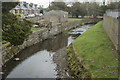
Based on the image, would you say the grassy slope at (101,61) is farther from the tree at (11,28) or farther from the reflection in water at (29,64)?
the tree at (11,28)

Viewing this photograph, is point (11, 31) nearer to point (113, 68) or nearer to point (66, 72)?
point (66, 72)

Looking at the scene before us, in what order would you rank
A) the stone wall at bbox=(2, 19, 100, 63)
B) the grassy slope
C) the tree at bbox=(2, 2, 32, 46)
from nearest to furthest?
the grassy slope
the tree at bbox=(2, 2, 32, 46)
the stone wall at bbox=(2, 19, 100, 63)

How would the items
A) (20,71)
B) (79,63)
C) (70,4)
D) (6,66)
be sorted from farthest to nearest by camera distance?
(70,4) < (6,66) < (20,71) < (79,63)

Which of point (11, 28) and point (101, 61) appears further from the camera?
point (11, 28)

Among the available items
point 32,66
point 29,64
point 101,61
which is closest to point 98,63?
point 101,61

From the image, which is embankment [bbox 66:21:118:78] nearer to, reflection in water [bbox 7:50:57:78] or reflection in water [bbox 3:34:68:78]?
reflection in water [bbox 7:50:57:78]

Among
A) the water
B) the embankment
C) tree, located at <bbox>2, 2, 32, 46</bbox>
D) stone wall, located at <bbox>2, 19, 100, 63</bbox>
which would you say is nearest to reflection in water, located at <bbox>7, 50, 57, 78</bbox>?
the water

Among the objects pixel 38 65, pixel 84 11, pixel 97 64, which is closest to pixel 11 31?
pixel 38 65

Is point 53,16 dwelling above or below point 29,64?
above

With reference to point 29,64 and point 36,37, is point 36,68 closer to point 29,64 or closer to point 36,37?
point 29,64

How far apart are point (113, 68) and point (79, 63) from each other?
4.00 meters

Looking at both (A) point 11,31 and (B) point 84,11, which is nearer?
(A) point 11,31

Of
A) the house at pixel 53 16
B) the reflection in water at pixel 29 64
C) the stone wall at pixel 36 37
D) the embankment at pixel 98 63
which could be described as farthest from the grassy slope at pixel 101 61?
the house at pixel 53 16

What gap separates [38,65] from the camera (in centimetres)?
1819
